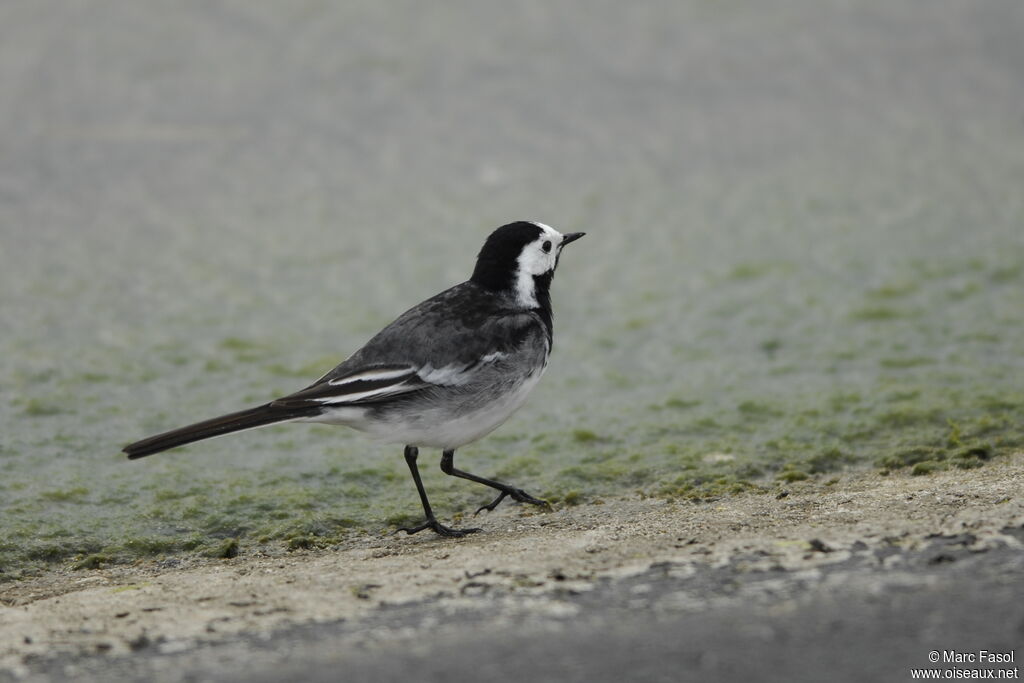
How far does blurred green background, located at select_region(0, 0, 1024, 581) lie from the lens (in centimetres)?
700

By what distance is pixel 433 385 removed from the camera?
5945 mm

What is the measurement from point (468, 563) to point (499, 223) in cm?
544

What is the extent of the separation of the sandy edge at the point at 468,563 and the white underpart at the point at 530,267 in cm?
111

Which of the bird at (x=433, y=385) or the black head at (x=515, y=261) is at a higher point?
the black head at (x=515, y=261)

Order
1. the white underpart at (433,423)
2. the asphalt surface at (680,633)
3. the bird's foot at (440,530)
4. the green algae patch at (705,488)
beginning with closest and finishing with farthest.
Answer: the asphalt surface at (680,633) → the white underpart at (433,423) → the bird's foot at (440,530) → the green algae patch at (705,488)

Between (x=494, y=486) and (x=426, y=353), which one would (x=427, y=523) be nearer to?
(x=494, y=486)

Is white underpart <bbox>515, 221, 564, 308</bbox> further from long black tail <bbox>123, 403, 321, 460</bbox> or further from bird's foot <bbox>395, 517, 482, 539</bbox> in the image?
long black tail <bbox>123, 403, 321, 460</bbox>

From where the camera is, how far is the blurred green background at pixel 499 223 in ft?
23.0

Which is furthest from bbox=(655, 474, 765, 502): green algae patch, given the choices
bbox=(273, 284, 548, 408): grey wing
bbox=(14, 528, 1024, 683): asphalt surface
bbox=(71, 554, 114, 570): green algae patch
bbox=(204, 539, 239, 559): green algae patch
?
bbox=(71, 554, 114, 570): green algae patch

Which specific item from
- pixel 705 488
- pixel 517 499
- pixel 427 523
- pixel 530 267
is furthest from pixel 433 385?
pixel 705 488

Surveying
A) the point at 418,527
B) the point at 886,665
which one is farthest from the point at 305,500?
the point at 886,665

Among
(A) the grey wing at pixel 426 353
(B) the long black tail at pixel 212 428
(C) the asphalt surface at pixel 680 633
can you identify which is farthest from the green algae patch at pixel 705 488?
(B) the long black tail at pixel 212 428

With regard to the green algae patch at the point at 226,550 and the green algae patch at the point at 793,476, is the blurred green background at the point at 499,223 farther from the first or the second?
the green algae patch at the point at 226,550

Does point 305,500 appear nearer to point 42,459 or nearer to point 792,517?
point 42,459
